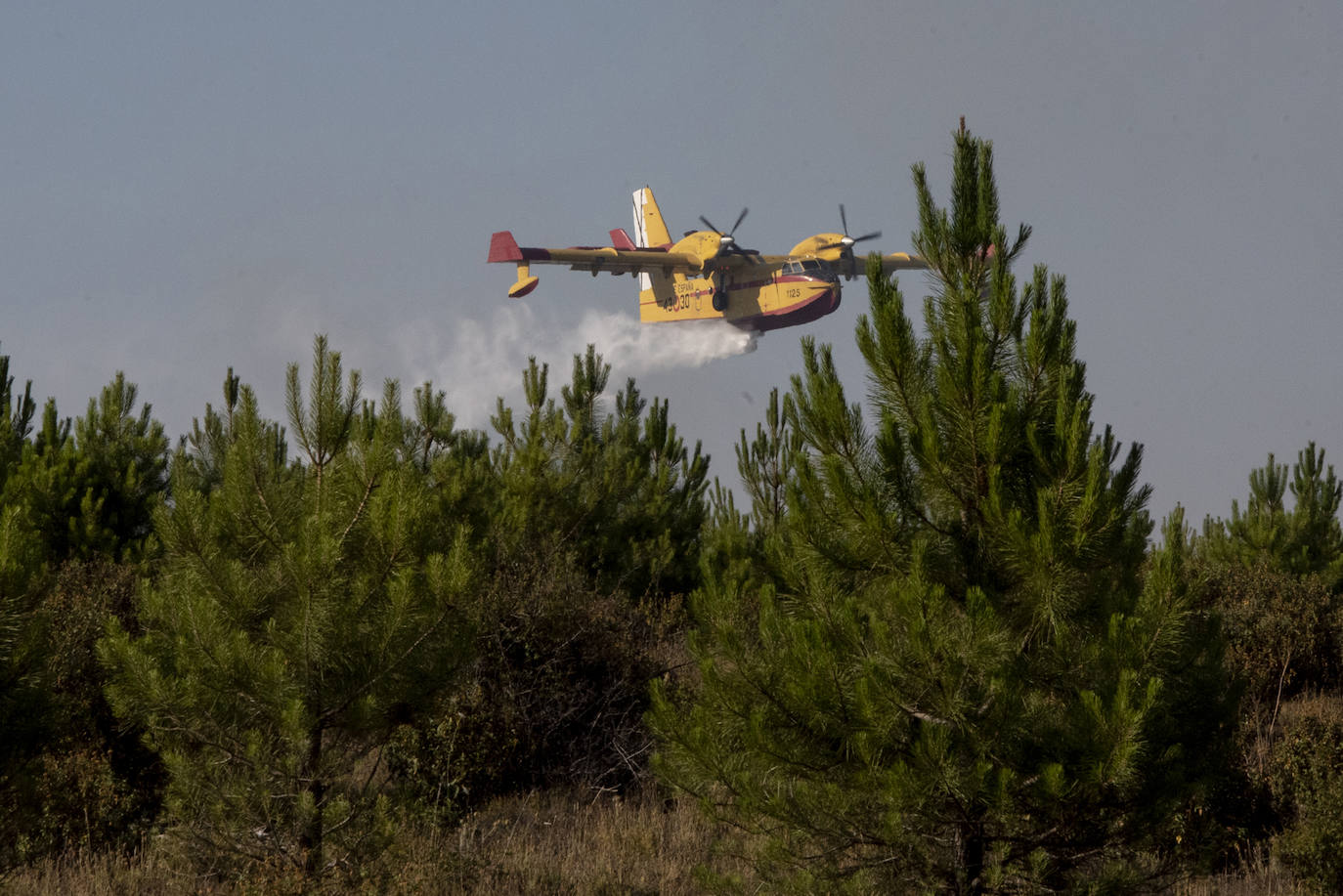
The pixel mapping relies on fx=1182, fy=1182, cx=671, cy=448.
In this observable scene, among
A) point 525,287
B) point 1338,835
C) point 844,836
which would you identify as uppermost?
point 525,287

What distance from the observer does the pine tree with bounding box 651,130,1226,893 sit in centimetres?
585

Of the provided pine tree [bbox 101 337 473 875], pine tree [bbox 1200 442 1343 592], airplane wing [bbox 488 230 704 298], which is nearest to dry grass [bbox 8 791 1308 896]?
pine tree [bbox 101 337 473 875]

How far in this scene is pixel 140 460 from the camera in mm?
17922

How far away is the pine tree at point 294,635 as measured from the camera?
6945 millimetres

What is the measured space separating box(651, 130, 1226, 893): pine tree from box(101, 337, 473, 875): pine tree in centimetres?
175

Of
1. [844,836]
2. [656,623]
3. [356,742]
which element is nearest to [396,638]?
[356,742]

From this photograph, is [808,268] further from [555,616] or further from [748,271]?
[555,616]

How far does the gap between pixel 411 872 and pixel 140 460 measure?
12.4m

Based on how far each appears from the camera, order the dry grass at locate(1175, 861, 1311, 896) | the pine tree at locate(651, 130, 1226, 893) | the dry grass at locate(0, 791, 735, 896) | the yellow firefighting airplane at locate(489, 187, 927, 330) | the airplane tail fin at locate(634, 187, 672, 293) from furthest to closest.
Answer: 1. the airplane tail fin at locate(634, 187, 672, 293)
2. the yellow firefighting airplane at locate(489, 187, 927, 330)
3. the dry grass at locate(1175, 861, 1311, 896)
4. the dry grass at locate(0, 791, 735, 896)
5. the pine tree at locate(651, 130, 1226, 893)

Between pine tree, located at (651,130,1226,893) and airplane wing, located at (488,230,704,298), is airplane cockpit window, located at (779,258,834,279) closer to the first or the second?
airplane wing, located at (488,230,704,298)

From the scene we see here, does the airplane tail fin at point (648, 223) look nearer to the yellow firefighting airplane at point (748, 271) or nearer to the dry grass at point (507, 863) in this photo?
the yellow firefighting airplane at point (748, 271)

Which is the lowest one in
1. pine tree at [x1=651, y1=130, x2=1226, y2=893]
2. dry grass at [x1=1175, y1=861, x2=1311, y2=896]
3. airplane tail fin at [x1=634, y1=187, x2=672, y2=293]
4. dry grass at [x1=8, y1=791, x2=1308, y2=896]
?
dry grass at [x1=1175, y1=861, x2=1311, y2=896]

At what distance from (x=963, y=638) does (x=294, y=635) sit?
12.6 ft

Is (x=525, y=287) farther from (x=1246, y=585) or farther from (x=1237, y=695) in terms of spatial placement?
(x=1237, y=695)
